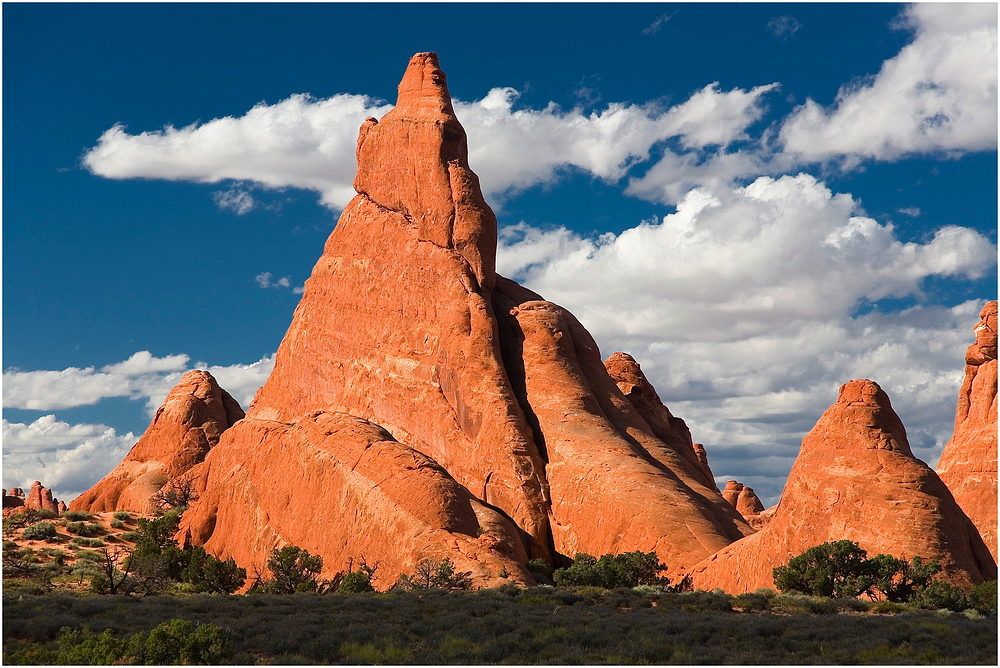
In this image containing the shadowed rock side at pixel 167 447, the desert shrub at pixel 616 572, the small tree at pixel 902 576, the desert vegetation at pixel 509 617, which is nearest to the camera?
the desert vegetation at pixel 509 617

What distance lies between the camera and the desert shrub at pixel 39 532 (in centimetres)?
5900

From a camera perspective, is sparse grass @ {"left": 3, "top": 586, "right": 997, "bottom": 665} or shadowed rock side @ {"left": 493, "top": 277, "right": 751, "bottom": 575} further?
shadowed rock side @ {"left": 493, "top": 277, "right": 751, "bottom": 575}

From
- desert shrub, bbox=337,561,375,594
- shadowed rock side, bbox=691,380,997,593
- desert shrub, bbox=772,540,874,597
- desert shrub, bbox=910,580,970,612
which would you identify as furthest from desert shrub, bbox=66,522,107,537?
desert shrub, bbox=910,580,970,612

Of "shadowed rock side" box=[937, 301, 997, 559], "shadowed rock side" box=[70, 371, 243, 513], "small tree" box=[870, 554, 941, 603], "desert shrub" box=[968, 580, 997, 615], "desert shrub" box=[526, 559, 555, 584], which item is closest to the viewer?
"desert shrub" box=[968, 580, 997, 615]

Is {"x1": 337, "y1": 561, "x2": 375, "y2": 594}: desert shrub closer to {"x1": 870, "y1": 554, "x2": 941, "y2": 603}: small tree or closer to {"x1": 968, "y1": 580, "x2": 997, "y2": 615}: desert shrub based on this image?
{"x1": 870, "y1": 554, "x2": 941, "y2": 603}: small tree

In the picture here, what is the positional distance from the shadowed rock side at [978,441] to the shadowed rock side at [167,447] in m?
55.3

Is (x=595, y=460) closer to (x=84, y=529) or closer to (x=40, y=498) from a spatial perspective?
(x=84, y=529)

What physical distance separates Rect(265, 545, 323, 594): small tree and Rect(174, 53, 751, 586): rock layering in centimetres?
171

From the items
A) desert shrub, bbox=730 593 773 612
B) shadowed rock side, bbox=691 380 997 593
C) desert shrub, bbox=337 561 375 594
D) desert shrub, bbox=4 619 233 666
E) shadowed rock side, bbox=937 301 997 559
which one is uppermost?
shadowed rock side, bbox=937 301 997 559

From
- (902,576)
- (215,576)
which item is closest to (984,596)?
(902,576)

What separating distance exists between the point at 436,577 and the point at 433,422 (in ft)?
52.5

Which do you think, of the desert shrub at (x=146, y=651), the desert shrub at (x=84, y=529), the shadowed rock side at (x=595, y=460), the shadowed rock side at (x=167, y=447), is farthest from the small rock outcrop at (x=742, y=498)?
the desert shrub at (x=146, y=651)

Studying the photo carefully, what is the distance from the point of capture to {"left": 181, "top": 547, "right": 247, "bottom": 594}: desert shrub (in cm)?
4462

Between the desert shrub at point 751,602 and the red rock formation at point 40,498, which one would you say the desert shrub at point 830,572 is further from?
the red rock formation at point 40,498
